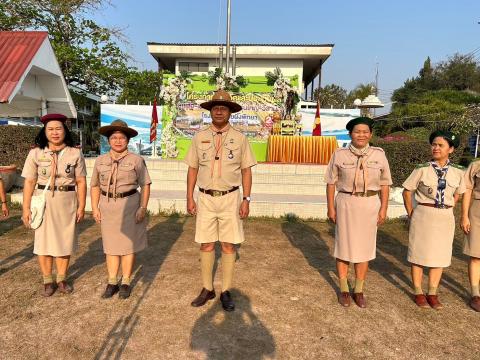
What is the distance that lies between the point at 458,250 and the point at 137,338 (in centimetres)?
544

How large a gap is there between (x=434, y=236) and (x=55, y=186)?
13.1 feet

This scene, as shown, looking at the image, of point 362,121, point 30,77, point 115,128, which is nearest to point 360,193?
point 362,121

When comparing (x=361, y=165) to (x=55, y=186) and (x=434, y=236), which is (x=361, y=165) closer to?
(x=434, y=236)

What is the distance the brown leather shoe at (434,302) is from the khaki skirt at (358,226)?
32.5 inches

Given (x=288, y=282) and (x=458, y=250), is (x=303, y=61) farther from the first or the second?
(x=288, y=282)

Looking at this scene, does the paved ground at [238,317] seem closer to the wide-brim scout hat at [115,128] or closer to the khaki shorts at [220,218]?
the khaki shorts at [220,218]

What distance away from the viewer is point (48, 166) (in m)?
3.55

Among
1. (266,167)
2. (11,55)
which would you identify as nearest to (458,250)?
(266,167)

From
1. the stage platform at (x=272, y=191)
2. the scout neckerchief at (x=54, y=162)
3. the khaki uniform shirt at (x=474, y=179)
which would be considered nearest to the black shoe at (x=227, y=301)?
the scout neckerchief at (x=54, y=162)

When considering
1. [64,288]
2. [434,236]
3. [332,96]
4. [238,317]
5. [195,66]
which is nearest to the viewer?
[238,317]

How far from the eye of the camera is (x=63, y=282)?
3795 millimetres

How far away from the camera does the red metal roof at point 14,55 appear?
24.7 ft

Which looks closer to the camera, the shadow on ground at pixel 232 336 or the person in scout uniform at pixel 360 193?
the shadow on ground at pixel 232 336

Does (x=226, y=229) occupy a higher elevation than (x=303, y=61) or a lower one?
lower
